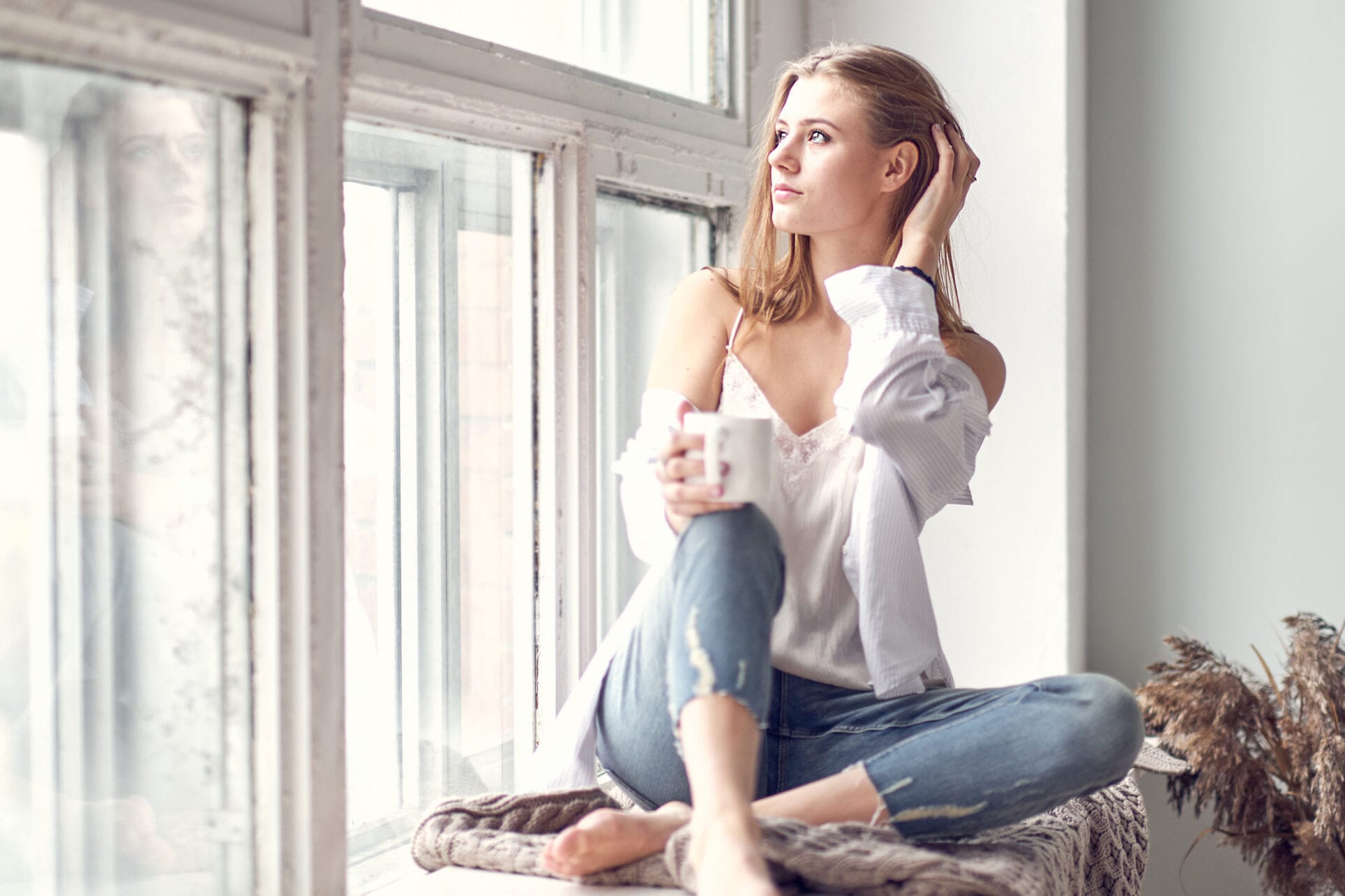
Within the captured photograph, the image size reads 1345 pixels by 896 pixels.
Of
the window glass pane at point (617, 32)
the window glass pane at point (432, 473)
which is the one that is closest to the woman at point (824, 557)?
the window glass pane at point (432, 473)

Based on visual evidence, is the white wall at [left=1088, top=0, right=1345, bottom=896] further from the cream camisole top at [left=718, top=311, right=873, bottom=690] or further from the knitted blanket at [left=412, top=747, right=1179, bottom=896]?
the cream camisole top at [left=718, top=311, right=873, bottom=690]

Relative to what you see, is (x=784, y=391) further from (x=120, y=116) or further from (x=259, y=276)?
(x=120, y=116)

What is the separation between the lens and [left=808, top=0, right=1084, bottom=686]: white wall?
1.94 meters

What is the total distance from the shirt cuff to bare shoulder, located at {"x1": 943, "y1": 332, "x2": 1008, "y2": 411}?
7.1 inches

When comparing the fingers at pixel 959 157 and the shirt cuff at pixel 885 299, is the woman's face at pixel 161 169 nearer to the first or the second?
the shirt cuff at pixel 885 299

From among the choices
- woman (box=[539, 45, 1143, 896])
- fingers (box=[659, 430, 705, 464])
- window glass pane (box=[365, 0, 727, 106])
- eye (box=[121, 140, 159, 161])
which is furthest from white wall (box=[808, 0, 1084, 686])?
eye (box=[121, 140, 159, 161])

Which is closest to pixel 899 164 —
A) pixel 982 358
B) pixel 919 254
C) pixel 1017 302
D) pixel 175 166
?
pixel 919 254

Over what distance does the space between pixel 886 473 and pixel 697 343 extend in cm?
30

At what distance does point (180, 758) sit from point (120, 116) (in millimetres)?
602

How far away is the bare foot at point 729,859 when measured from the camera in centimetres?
92

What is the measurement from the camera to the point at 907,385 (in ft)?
4.09

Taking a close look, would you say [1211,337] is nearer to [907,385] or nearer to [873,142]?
[873,142]

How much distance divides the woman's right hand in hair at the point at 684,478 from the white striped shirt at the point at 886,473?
117mm

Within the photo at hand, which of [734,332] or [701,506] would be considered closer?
[701,506]
